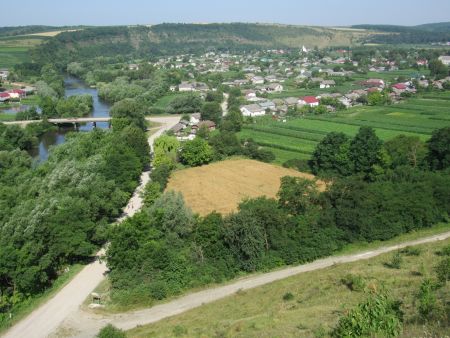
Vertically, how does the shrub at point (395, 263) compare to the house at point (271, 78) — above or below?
above

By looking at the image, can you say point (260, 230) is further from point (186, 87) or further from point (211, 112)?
point (186, 87)

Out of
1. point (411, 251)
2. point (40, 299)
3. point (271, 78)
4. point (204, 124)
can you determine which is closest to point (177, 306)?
point (40, 299)

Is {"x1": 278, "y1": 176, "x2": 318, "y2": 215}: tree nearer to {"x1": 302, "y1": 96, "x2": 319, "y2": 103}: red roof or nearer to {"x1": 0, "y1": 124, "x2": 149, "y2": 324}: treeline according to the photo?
{"x1": 0, "y1": 124, "x2": 149, "y2": 324}: treeline

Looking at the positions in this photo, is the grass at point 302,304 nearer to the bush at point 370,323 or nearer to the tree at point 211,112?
the bush at point 370,323

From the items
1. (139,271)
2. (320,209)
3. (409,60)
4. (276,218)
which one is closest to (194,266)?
(139,271)

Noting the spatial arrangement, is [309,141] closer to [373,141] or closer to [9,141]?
[373,141]

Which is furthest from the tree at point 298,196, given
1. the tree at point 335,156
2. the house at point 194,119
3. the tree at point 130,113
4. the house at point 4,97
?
the house at point 4,97
